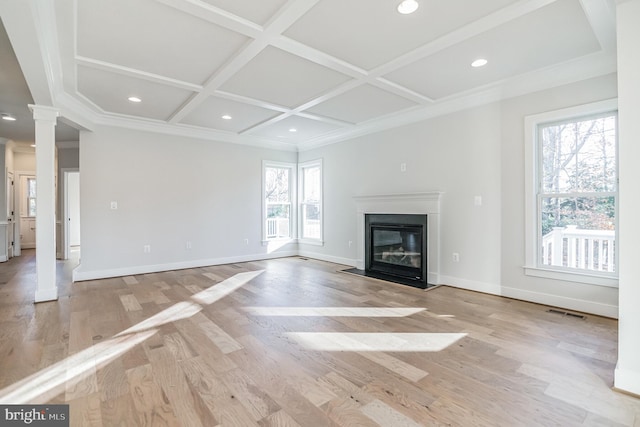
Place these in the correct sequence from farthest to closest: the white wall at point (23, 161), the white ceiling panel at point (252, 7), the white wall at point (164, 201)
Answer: the white wall at point (23, 161), the white wall at point (164, 201), the white ceiling panel at point (252, 7)

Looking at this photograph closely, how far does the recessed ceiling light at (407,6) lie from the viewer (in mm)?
2254

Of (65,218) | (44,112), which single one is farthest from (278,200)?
(65,218)

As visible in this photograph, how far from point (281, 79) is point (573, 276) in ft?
12.6

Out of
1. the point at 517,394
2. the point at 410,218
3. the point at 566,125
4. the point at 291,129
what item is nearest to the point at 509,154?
the point at 566,125

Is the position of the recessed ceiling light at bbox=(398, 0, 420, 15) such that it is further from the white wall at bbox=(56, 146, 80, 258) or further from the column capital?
the white wall at bbox=(56, 146, 80, 258)

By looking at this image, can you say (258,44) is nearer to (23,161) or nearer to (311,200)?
(311,200)

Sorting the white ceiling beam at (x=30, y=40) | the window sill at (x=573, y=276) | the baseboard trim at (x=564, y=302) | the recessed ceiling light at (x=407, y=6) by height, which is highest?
the recessed ceiling light at (x=407, y=6)

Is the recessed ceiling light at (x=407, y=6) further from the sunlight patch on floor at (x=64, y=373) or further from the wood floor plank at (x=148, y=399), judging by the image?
the sunlight patch on floor at (x=64, y=373)

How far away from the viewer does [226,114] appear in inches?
193

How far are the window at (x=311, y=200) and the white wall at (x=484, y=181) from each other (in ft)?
5.44

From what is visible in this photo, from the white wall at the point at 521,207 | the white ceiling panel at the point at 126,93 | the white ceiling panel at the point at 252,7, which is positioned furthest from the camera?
the white ceiling panel at the point at 126,93

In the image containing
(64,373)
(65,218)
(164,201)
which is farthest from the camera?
(65,218)

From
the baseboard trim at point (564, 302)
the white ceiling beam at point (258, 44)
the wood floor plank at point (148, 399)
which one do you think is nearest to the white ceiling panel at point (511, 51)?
the white ceiling beam at point (258, 44)

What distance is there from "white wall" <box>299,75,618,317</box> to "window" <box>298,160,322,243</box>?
166 centimetres
